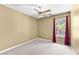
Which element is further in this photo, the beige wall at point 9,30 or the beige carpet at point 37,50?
the beige wall at point 9,30

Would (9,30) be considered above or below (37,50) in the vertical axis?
above

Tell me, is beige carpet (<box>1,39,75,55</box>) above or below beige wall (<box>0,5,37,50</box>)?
below

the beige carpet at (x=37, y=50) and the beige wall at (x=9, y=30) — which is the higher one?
the beige wall at (x=9, y=30)

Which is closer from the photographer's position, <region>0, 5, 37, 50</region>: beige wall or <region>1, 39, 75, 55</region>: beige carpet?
<region>1, 39, 75, 55</region>: beige carpet

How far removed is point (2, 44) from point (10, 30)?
448 mm

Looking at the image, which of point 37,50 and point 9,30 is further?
point 9,30
